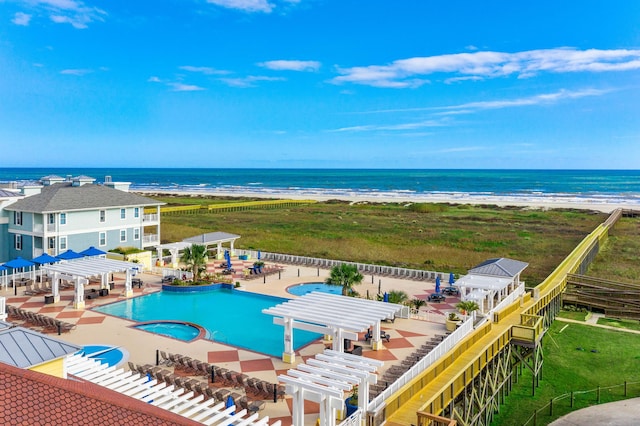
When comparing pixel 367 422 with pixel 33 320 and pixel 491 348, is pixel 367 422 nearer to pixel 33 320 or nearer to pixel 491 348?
pixel 491 348

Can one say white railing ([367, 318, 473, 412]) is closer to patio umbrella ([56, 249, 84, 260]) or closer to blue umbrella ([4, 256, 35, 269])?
patio umbrella ([56, 249, 84, 260])

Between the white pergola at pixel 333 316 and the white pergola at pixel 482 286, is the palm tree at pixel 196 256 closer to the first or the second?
the white pergola at pixel 333 316

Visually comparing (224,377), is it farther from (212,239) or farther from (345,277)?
(212,239)

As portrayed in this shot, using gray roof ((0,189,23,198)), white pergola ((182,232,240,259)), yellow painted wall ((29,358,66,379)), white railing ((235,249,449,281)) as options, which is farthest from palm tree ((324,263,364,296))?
gray roof ((0,189,23,198))

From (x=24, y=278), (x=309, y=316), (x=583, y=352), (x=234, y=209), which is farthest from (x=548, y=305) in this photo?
(x=234, y=209)

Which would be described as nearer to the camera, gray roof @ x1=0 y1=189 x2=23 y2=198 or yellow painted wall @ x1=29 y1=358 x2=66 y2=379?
yellow painted wall @ x1=29 y1=358 x2=66 y2=379

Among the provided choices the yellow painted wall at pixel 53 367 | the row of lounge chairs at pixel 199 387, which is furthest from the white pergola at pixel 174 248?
the yellow painted wall at pixel 53 367

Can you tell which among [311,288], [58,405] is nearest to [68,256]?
[311,288]
